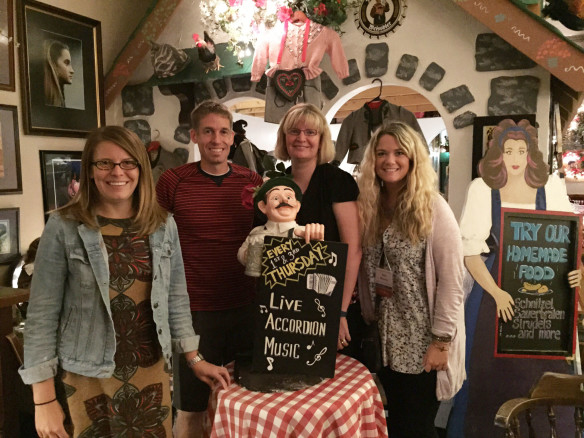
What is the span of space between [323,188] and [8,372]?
1.87 m

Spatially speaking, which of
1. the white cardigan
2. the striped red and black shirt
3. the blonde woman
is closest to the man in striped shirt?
the striped red and black shirt

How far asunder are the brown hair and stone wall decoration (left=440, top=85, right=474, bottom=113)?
2115 mm

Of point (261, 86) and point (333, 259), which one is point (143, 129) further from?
point (333, 259)

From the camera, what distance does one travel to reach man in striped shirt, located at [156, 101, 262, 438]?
1850mm

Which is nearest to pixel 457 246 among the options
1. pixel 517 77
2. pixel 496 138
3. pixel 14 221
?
pixel 496 138

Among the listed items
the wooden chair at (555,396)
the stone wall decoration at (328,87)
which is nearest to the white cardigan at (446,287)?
the wooden chair at (555,396)

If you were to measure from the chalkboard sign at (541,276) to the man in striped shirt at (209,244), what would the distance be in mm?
1296

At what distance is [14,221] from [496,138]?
312 cm

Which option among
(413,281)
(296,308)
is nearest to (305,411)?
(296,308)

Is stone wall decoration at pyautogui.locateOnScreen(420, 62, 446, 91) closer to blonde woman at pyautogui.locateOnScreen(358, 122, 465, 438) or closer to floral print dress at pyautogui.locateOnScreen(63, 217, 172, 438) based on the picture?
blonde woman at pyautogui.locateOnScreen(358, 122, 465, 438)

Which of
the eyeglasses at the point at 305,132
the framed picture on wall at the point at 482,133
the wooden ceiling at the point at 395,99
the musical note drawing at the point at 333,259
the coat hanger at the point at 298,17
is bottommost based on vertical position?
the musical note drawing at the point at 333,259

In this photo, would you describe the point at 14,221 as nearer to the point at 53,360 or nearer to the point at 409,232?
the point at 53,360

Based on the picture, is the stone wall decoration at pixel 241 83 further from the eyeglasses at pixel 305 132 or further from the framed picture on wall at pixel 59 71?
the eyeglasses at pixel 305 132

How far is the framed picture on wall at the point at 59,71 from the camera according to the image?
3285mm
